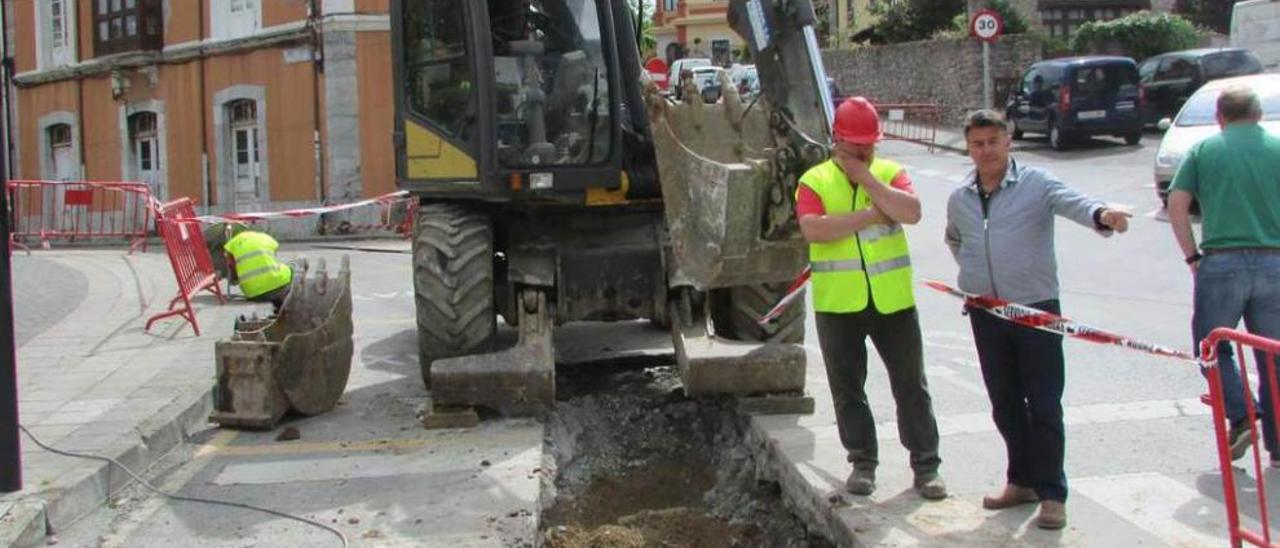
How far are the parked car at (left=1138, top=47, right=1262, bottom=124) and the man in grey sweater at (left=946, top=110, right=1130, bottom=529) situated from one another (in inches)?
857

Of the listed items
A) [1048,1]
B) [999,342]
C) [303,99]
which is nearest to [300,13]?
[303,99]

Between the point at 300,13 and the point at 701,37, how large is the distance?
103ft

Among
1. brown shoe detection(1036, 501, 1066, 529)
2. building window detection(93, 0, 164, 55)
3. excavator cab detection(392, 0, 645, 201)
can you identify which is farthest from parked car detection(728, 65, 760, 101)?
building window detection(93, 0, 164, 55)

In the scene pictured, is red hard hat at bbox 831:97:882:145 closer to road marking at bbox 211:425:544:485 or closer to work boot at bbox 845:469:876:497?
work boot at bbox 845:469:876:497

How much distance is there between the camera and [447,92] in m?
7.75

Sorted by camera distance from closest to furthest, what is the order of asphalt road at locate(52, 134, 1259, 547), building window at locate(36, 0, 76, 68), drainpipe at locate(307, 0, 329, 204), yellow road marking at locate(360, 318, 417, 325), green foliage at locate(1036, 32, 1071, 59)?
asphalt road at locate(52, 134, 1259, 547), yellow road marking at locate(360, 318, 417, 325), drainpipe at locate(307, 0, 329, 204), building window at locate(36, 0, 76, 68), green foliage at locate(1036, 32, 1071, 59)

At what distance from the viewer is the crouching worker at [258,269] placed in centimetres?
1111

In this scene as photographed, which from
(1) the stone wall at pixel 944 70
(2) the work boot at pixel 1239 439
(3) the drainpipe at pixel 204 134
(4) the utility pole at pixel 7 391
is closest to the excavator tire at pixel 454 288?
(4) the utility pole at pixel 7 391

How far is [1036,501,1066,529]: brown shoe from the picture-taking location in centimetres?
488

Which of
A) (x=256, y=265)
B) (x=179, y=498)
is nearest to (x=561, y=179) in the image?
(x=179, y=498)

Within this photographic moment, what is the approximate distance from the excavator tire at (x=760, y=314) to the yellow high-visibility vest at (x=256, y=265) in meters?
5.11

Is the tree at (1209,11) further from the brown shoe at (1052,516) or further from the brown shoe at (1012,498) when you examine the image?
the brown shoe at (1052,516)

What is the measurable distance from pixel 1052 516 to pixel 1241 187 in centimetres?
191

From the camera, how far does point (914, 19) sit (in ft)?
126
